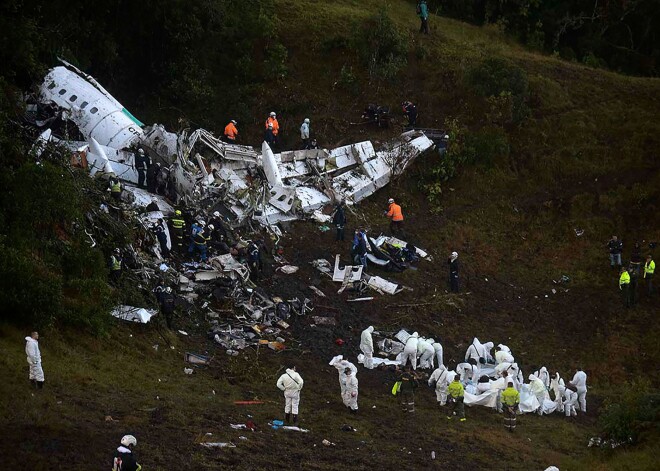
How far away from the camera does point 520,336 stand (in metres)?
32.8

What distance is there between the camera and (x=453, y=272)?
34.2 metres

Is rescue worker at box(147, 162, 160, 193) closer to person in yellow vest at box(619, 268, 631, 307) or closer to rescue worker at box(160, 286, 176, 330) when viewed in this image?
rescue worker at box(160, 286, 176, 330)

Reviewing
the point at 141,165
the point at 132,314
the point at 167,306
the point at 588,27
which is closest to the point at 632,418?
the point at 167,306

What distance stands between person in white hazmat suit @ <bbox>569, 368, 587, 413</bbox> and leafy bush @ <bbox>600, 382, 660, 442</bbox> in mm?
2453

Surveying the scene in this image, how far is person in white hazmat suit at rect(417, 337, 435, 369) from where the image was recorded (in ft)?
96.7

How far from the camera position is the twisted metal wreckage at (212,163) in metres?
34.6

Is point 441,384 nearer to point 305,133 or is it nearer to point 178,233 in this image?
point 178,233

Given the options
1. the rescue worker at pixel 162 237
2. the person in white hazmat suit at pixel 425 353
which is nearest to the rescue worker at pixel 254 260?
the rescue worker at pixel 162 237

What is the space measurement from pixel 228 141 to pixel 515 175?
34.8ft

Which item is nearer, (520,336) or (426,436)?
(426,436)

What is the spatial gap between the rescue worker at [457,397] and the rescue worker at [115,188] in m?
11.9

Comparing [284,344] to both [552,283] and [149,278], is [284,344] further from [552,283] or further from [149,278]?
[552,283]

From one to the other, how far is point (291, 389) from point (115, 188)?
1144 cm

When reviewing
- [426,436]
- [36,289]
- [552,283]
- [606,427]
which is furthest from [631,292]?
[36,289]
